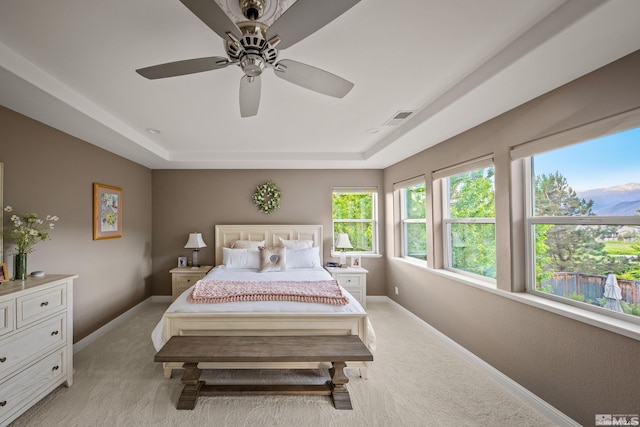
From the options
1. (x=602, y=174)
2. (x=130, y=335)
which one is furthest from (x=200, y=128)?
(x=602, y=174)

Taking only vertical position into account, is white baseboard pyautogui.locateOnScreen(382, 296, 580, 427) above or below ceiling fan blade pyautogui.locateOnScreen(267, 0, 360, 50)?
below

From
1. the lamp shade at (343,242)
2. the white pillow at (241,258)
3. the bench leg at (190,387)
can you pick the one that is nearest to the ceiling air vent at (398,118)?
the lamp shade at (343,242)

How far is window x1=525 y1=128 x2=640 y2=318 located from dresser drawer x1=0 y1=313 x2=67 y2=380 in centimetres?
388

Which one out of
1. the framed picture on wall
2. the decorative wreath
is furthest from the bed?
the decorative wreath

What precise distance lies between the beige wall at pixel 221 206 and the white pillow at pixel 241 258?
27.7 inches

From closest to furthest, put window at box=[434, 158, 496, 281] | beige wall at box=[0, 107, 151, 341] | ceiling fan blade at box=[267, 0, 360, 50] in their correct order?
ceiling fan blade at box=[267, 0, 360, 50]
beige wall at box=[0, 107, 151, 341]
window at box=[434, 158, 496, 281]

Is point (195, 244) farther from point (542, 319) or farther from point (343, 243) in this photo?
point (542, 319)

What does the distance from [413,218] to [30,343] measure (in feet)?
14.0

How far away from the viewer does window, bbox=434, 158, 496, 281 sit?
268 cm

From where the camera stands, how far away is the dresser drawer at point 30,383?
1.78 metres

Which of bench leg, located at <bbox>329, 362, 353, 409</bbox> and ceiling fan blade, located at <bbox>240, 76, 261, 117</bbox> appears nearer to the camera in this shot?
Answer: ceiling fan blade, located at <bbox>240, 76, 261, 117</bbox>

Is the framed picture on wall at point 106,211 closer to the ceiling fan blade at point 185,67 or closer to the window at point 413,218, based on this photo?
the ceiling fan blade at point 185,67

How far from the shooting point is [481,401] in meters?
2.11

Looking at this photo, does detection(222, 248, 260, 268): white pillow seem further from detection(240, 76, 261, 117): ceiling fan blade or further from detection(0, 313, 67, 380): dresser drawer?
detection(240, 76, 261, 117): ceiling fan blade
